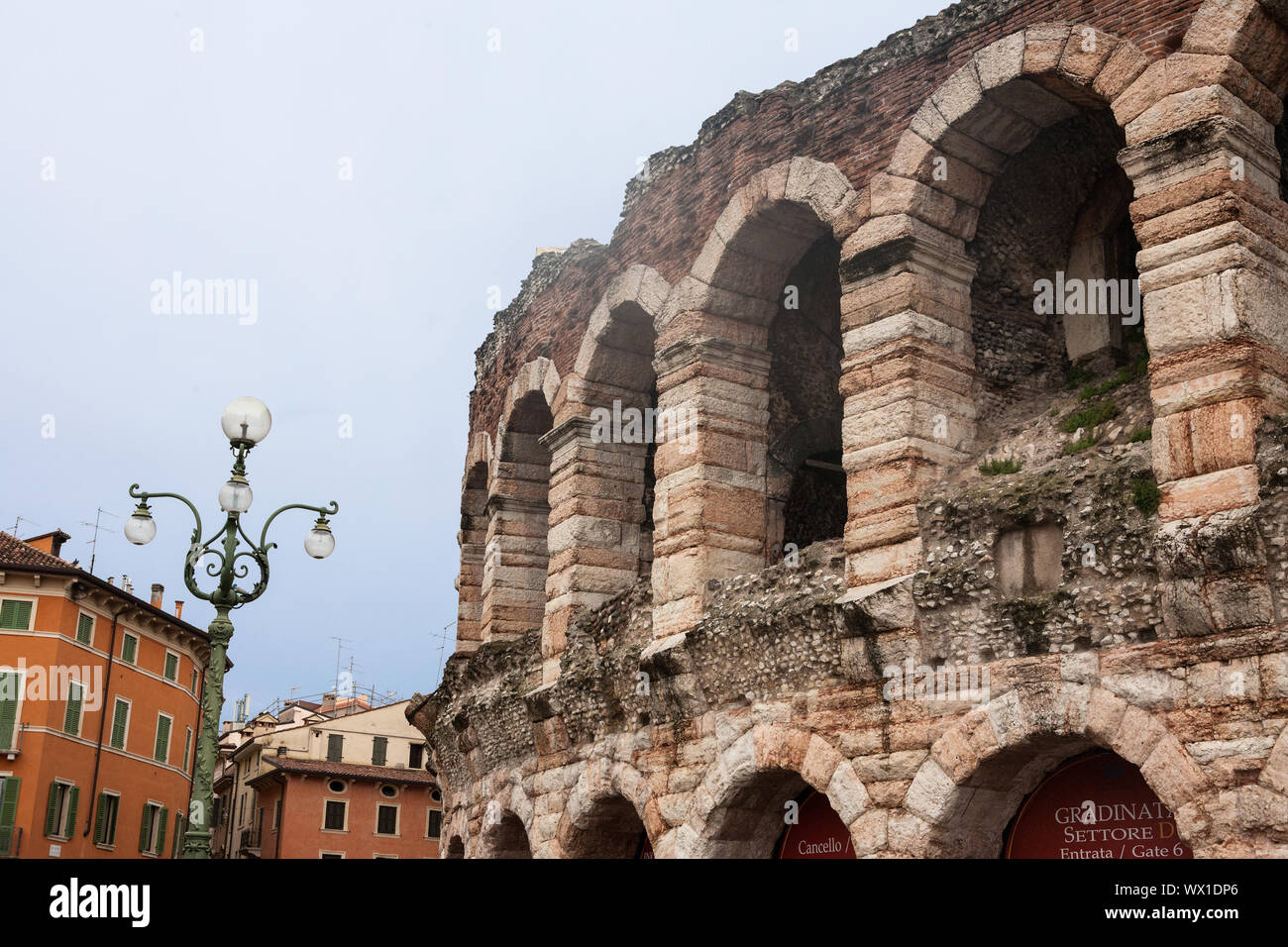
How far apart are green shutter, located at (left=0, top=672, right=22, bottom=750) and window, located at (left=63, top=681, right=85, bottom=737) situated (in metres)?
1.06

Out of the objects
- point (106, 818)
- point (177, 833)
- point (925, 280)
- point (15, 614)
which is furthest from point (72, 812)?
point (925, 280)

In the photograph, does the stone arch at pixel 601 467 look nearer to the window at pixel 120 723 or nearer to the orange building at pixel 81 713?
the orange building at pixel 81 713

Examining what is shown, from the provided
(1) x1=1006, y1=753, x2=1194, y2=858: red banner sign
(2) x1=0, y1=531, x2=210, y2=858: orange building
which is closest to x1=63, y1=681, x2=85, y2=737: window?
(2) x1=0, y1=531, x2=210, y2=858: orange building

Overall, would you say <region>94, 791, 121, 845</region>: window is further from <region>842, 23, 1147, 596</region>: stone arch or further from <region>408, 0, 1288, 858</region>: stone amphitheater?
<region>842, 23, 1147, 596</region>: stone arch

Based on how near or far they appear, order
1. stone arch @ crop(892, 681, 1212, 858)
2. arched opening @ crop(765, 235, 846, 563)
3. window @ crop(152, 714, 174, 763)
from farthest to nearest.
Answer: window @ crop(152, 714, 174, 763)
arched opening @ crop(765, 235, 846, 563)
stone arch @ crop(892, 681, 1212, 858)

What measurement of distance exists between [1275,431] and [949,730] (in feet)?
8.57

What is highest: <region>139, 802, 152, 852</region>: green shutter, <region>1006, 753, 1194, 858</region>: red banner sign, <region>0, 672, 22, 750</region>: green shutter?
<region>0, 672, 22, 750</region>: green shutter

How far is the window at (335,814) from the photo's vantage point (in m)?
38.7

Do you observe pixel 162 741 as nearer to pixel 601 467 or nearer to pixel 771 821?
pixel 601 467

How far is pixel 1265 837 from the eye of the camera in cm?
709

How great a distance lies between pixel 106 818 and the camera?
97.8ft

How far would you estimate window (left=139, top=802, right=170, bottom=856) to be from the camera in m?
31.7

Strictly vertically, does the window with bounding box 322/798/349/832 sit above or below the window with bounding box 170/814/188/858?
above
